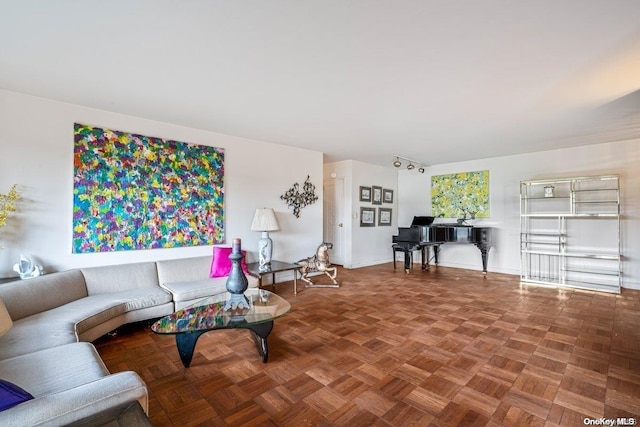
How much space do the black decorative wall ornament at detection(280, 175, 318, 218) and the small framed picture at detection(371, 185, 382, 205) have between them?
188 cm

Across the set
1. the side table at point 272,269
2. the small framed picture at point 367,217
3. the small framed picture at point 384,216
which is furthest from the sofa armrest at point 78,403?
the small framed picture at point 384,216

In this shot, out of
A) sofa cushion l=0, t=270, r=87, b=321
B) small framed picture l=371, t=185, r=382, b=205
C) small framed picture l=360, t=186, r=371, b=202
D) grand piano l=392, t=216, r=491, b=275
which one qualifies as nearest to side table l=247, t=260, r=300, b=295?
sofa cushion l=0, t=270, r=87, b=321

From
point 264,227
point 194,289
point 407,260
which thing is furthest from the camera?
point 407,260

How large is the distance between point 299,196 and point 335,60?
10.7ft

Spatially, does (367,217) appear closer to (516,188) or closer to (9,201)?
(516,188)

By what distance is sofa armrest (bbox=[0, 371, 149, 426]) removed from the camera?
105 centimetres

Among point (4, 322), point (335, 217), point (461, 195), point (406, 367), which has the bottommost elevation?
point (406, 367)

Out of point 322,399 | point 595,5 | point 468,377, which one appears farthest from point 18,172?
point 595,5

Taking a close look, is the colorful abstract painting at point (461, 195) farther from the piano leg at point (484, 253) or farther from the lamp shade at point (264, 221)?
the lamp shade at point (264, 221)

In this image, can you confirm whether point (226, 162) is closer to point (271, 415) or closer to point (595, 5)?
point (271, 415)

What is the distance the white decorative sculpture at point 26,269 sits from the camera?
2.90 m

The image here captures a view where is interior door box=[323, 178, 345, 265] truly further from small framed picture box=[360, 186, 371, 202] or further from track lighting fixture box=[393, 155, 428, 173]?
track lighting fixture box=[393, 155, 428, 173]

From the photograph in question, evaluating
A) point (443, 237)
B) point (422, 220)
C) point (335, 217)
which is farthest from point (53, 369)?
point (422, 220)

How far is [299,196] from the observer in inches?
215
